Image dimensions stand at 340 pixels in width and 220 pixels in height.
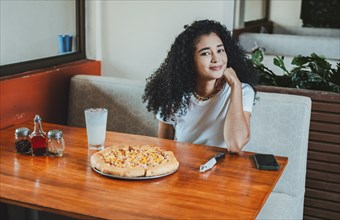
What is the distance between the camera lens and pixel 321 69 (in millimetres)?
2910

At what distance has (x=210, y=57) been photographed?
A: 89.4 inches

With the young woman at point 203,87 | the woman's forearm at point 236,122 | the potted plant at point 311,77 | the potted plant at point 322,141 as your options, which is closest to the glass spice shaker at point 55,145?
the young woman at point 203,87

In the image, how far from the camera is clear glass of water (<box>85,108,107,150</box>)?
6.89 ft

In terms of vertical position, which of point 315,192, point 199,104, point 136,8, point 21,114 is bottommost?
point 315,192

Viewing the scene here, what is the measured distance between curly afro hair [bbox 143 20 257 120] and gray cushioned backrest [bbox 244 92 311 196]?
0.20 metres

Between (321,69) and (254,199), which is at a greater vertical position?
(321,69)

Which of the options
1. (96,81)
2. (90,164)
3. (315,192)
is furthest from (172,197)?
(96,81)

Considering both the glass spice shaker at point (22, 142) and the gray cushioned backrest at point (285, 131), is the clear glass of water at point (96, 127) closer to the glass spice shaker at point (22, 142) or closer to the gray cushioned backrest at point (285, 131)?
the glass spice shaker at point (22, 142)

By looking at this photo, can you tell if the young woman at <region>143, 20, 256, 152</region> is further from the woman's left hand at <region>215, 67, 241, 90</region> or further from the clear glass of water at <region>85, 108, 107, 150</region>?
the clear glass of water at <region>85, 108, 107, 150</region>

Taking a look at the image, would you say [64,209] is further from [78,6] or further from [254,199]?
[78,6]

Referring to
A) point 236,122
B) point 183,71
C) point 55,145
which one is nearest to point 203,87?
point 183,71

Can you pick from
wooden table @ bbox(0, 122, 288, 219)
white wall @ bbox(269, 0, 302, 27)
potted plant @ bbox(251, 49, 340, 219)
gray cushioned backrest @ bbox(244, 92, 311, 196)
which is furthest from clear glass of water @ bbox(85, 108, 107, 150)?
white wall @ bbox(269, 0, 302, 27)

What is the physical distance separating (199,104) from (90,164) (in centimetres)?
64

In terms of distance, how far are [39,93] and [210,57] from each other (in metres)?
1.15
